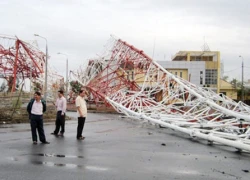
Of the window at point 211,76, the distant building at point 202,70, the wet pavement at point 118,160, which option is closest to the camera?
the wet pavement at point 118,160

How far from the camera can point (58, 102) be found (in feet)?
46.2

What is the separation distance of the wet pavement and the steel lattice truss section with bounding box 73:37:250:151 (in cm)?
138

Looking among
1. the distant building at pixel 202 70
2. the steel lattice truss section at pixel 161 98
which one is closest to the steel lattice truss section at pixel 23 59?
the steel lattice truss section at pixel 161 98

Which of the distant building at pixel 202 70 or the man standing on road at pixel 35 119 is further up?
the distant building at pixel 202 70

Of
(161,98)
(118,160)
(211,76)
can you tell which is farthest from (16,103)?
(211,76)

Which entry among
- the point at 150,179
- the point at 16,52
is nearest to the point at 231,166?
the point at 150,179

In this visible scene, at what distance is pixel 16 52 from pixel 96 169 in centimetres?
3638

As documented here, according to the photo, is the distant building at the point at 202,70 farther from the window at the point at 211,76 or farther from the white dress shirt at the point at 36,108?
the white dress shirt at the point at 36,108

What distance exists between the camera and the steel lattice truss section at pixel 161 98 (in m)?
13.1

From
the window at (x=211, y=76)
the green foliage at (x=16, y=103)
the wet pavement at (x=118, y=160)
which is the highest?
the window at (x=211, y=76)

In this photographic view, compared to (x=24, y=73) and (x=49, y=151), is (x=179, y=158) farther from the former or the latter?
(x=24, y=73)

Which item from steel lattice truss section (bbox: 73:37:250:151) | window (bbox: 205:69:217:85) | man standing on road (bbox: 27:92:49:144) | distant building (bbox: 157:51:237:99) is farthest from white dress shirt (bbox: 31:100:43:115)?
window (bbox: 205:69:217:85)

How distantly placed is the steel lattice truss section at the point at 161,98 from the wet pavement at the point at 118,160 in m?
1.38

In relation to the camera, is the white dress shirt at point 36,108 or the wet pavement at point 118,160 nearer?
the wet pavement at point 118,160
